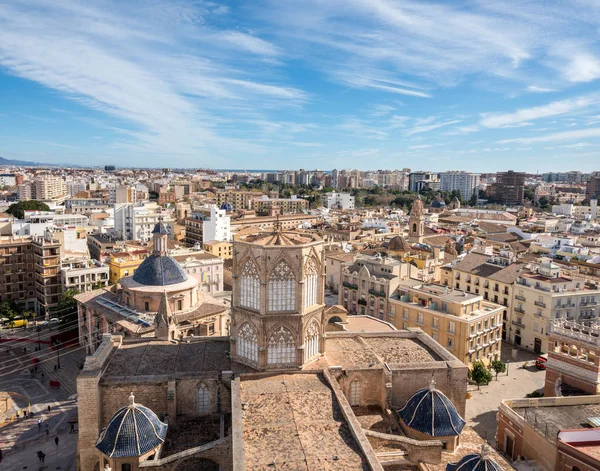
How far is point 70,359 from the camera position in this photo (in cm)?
4347

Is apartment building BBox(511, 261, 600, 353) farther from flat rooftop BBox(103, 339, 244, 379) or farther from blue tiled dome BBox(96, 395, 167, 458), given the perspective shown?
blue tiled dome BBox(96, 395, 167, 458)

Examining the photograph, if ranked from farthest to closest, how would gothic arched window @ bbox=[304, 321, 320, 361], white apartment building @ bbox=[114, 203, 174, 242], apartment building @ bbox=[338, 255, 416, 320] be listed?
white apartment building @ bbox=[114, 203, 174, 242] → apartment building @ bbox=[338, 255, 416, 320] → gothic arched window @ bbox=[304, 321, 320, 361]

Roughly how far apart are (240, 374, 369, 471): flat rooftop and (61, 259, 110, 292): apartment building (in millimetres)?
40451

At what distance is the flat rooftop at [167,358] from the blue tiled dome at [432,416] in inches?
346

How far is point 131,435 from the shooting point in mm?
19750

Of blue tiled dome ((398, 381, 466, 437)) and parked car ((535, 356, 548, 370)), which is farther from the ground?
blue tiled dome ((398, 381, 466, 437))

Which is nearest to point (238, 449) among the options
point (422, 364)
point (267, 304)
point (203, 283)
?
point (267, 304)

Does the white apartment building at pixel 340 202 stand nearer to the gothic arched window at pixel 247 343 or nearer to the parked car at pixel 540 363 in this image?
the parked car at pixel 540 363

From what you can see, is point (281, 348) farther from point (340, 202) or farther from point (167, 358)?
point (340, 202)

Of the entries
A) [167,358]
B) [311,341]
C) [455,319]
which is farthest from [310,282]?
[455,319]

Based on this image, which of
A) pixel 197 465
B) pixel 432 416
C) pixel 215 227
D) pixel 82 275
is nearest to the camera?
pixel 197 465

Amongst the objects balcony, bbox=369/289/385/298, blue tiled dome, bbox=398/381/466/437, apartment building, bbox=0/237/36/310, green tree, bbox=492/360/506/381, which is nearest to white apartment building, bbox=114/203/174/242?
apartment building, bbox=0/237/36/310

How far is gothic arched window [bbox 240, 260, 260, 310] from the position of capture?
72.7ft

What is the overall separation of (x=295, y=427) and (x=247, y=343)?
5.82 metres
